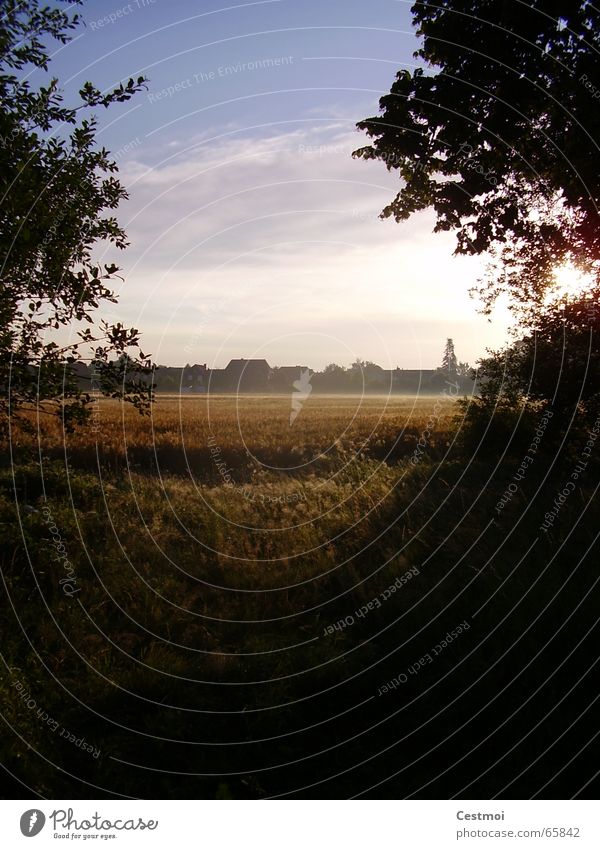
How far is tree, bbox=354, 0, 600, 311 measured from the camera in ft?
39.2

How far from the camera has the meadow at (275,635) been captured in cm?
593

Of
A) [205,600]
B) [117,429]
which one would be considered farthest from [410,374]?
[205,600]

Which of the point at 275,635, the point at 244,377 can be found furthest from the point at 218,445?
the point at 244,377

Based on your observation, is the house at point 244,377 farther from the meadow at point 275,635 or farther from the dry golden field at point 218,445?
the meadow at point 275,635

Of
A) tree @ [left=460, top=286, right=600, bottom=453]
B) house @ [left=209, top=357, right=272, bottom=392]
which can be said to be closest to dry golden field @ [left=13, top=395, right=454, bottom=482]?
tree @ [left=460, top=286, right=600, bottom=453]

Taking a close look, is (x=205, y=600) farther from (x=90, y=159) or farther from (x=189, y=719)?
(x=90, y=159)

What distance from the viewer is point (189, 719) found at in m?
6.57

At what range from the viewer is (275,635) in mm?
8383

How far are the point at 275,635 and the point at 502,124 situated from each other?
1246 cm

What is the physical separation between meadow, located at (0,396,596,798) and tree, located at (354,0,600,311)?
7.08m

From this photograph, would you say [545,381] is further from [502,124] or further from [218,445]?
[218,445]

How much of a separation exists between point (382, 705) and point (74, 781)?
11.0ft

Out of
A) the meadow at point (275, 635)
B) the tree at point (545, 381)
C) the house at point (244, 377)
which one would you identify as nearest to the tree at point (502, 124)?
the tree at point (545, 381)

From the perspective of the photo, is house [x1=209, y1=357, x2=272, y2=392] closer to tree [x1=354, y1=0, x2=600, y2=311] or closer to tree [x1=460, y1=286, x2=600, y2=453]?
tree [x1=460, y1=286, x2=600, y2=453]
